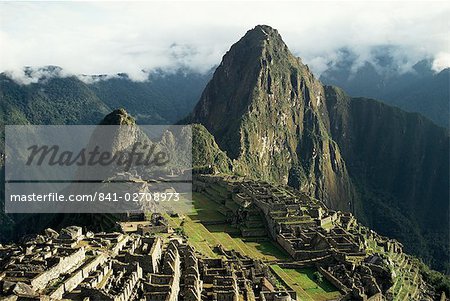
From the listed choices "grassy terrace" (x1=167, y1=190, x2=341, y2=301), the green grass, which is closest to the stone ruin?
the green grass

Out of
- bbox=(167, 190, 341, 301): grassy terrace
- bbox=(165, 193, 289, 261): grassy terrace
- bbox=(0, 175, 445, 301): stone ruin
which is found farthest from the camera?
bbox=(165, 193, 289, 261): grassy terrace

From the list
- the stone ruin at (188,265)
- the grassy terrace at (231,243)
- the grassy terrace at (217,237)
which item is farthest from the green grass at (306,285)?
the grassy terrace at (217,237)

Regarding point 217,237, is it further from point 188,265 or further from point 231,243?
point 188,265

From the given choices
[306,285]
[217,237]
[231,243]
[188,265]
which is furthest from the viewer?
[217,237]

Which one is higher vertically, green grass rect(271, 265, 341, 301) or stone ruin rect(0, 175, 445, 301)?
stone ruin rect(0, 175, 445, 301)

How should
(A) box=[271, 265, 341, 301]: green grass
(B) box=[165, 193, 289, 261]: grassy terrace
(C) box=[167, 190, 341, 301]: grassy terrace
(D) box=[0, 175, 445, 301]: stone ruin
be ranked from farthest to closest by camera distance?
(B) box=[165, 193, 289, 261]: grassy terrace, (C) box=[167, 190, 341, 301]: grassy terrace, (A) box=[271, 265, 341, 301]: green grass, (D) box=[0, 175, 445, 301]: stone ruin

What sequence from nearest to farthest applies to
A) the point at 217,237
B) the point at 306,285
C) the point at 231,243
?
the point at 306,285
the point at 231,243
the point at 217,237

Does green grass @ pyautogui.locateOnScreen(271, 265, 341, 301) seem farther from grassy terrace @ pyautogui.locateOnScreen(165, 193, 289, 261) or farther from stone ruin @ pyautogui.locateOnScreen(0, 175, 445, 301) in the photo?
grassy terrace @ pyautogui.locateOnScreen(165, 193, 289, 261)

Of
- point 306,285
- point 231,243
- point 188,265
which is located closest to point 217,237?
point 231,243

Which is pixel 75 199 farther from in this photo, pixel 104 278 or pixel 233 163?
pixel 233 163
